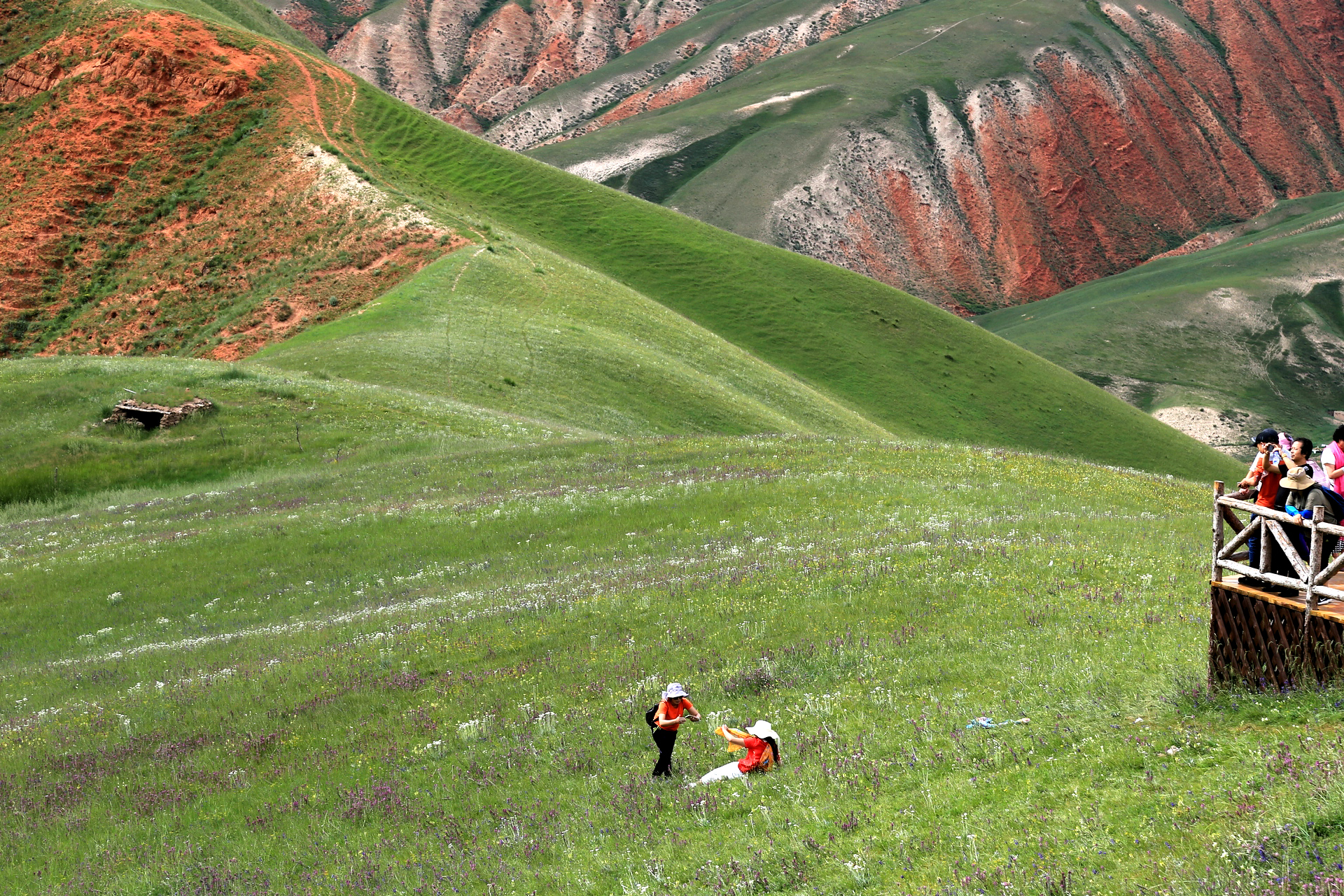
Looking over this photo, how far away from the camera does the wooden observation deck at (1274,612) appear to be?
870 centimetres

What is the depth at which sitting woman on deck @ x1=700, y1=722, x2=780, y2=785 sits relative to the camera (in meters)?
9.89

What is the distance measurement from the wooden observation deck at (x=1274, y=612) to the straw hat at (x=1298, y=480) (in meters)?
0.43

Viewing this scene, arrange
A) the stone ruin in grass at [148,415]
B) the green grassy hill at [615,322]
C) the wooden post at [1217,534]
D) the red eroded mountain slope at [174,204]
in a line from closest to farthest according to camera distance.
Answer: the wooden post at [1217,534], the stone ruin in grass at [148,415], the green grassy hill at [615,322], the red eroded mountain slope at [174,204]

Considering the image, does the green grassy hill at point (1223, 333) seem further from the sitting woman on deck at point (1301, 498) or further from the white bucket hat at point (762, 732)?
the white bucket hat at point (762, 732)

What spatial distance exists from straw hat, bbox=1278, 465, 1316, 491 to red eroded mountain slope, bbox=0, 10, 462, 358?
56.3m

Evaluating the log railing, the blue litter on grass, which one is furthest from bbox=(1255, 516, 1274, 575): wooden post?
the blue litter on grass

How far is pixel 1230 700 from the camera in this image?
9.25 m

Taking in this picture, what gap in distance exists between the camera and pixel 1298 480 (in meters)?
9.81

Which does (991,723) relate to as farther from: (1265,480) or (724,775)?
(1265,480)

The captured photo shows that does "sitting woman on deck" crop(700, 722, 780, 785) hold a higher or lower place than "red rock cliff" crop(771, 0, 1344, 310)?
lower

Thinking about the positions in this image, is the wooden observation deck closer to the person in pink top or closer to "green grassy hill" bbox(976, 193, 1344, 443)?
the person in pink top

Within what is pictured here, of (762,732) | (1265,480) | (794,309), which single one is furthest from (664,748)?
(794,309)

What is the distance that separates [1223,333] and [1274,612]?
12711 cm

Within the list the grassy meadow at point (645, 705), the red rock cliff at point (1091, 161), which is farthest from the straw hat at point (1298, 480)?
the red rock cliff at point (1091, 161)
